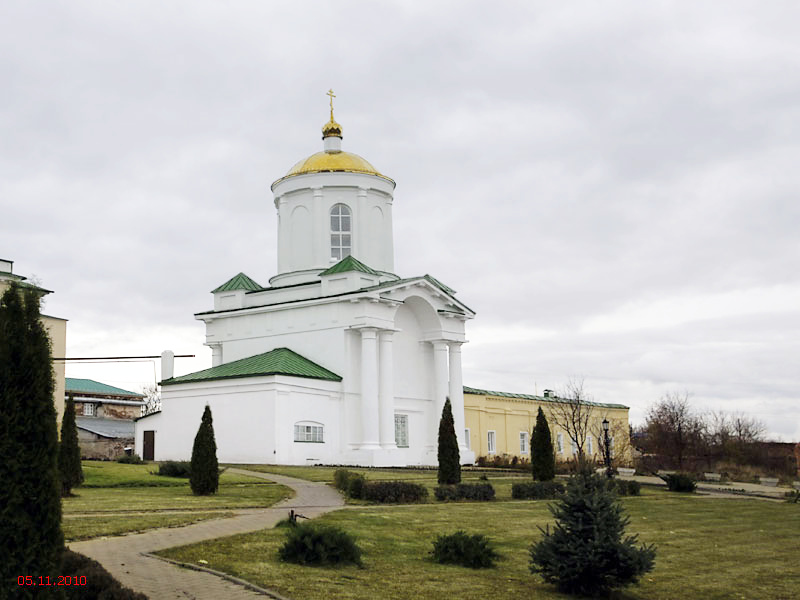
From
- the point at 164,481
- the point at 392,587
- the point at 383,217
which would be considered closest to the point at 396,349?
the point at 383,217

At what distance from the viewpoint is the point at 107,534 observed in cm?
1368

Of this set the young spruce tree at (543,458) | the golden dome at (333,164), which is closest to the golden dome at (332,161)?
the golden dome at (333,164)

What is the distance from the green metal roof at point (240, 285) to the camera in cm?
4259

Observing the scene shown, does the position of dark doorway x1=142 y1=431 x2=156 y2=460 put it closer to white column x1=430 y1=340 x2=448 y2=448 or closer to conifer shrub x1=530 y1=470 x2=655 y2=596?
white column x1=430 y1=340 x2=448 y2=448

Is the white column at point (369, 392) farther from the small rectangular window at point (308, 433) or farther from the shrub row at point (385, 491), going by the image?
the shrub row at point (385, 491)

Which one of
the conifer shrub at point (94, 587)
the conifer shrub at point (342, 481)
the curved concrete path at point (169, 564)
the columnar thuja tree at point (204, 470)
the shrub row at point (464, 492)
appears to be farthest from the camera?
the conifer shrub at point (342, 481)

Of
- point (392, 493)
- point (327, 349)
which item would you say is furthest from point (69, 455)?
point (327, 349)

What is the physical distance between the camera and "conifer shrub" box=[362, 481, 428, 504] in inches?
858

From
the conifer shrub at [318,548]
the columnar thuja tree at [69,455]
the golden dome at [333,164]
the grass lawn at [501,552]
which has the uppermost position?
the golden dome at [333,164]

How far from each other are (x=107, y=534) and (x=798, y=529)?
1522 centimetres

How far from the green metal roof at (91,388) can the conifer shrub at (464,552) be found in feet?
161

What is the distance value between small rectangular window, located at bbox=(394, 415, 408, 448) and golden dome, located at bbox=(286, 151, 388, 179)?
12.4m

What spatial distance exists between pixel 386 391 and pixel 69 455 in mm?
19039

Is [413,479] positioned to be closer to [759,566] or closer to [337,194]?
[759,566]
